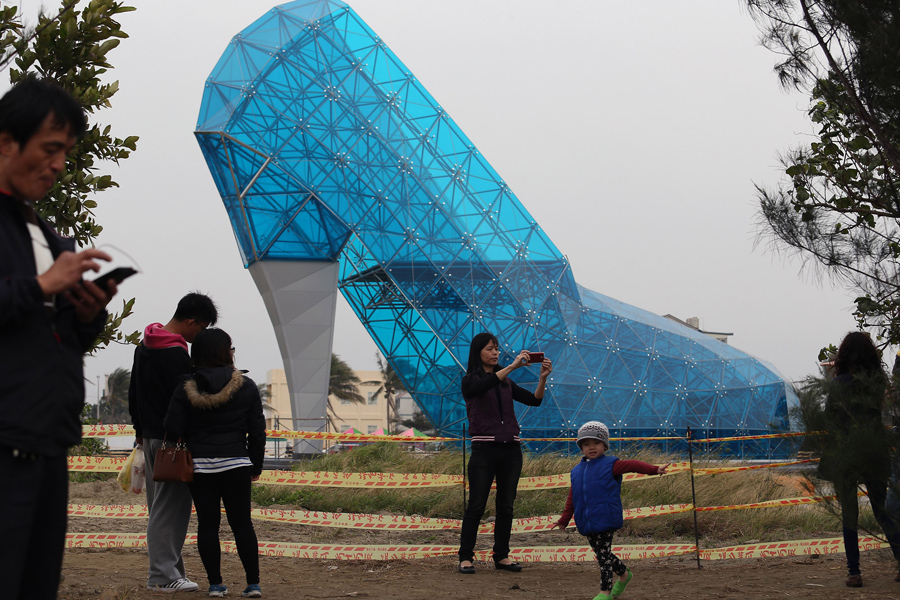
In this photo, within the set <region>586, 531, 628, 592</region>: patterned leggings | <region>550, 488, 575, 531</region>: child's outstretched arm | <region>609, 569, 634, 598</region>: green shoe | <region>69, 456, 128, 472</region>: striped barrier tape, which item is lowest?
<region>609, 569, 634, 598</region>: green shoe

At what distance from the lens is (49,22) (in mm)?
4703

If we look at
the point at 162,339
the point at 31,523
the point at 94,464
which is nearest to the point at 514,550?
the point at 162,339

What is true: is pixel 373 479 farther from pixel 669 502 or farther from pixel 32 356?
pixel 32 356

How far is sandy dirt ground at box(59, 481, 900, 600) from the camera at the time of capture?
220 inches

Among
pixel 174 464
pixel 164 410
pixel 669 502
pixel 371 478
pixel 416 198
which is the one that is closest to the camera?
pixel 174 464

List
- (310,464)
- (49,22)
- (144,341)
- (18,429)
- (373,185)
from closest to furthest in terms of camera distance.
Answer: (18,429), (49,22), (144,341), (310,464), (373,185)

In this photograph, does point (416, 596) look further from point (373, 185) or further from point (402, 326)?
point (402, 326)

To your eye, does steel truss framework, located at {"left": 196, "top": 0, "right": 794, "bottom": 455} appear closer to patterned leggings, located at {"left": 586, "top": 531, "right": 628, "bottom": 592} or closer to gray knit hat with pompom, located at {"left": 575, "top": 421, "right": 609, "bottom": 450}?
gray knit hat with pompom, located at {"left": 575, "top": 421, "right": 609, "bottom": 450}

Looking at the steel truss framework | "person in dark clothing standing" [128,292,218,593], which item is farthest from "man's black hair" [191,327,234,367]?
the steel truss framework

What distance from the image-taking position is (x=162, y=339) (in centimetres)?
552

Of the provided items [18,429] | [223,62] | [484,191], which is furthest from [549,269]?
[18,429]

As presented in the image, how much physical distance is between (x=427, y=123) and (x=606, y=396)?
9.19 metres

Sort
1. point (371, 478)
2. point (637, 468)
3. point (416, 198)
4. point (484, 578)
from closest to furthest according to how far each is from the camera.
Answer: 1. point (637, 468)
2. point (484, 578)
3. point (371, 478)
4. point (416, 198)

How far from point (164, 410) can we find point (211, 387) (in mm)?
635
